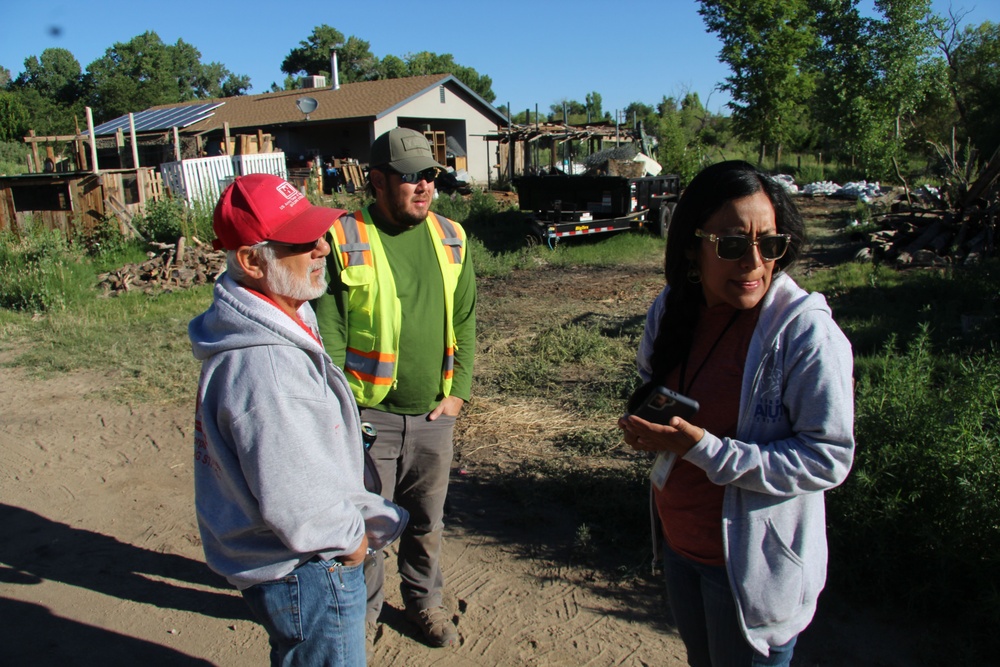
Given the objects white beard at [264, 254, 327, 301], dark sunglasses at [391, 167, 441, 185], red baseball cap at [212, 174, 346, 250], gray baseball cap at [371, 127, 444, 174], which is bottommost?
white beard at [264, 254, 327, 301]

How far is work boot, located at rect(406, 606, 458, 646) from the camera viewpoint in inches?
120

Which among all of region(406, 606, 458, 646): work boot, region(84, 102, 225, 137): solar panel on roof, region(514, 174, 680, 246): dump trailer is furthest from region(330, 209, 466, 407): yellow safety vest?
region(84, 102, 225, 137): solar panel on roof

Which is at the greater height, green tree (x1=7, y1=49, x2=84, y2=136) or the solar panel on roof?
green tree (x1=7, y1=49, x2=84, y2=136)

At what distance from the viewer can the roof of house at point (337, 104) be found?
1176 inches

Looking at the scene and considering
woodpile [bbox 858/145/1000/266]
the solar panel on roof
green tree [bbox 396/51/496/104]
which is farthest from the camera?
green tree [bbox 396/51/496/104]

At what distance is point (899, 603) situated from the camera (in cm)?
313

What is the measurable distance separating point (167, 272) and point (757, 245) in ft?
38.0

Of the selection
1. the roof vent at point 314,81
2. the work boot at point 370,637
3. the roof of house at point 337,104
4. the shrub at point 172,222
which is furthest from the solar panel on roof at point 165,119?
the work boot at point 370,637

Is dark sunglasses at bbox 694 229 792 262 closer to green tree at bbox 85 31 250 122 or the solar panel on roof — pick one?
the solar panel on roof

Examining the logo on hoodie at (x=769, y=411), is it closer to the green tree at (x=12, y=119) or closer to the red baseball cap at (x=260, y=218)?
the red baseball cap at (x=260, y=218)

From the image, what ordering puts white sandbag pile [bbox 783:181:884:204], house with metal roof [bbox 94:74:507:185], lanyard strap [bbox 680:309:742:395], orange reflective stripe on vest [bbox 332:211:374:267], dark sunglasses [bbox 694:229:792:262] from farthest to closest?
house with metal roof [bbox 94:74:507:185] → white sandbag pile [bbox 783:181:884:204] → orange reflective stripe on vest [bbox 332:211:374:267] → lanyard strap [bbox 680:309:742:395] → dark sunglasses [bbox 694:229:792:262]

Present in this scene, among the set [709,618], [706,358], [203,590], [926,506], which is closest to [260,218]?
[706,358]

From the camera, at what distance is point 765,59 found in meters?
31.4

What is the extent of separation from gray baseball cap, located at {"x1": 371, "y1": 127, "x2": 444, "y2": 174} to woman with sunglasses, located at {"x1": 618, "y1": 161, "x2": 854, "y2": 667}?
4.02 ft
